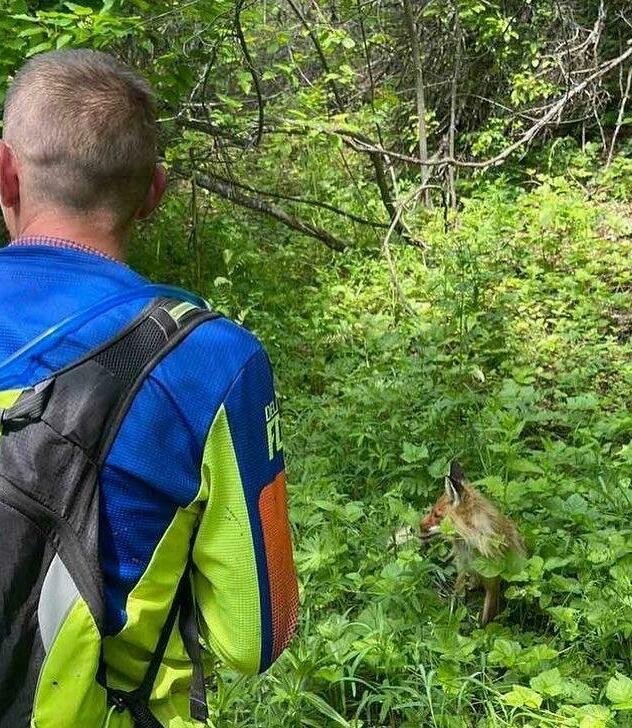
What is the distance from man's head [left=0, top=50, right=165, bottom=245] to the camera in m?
1.34

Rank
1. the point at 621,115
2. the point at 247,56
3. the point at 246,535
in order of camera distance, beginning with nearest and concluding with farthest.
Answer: the point at 246,535 → the point at 247,56 → the point at 621,115

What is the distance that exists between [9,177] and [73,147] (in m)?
0.13

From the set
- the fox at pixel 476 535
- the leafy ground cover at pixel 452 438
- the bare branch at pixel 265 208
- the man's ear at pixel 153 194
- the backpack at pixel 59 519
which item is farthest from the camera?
the bare branch at pixel 265 208

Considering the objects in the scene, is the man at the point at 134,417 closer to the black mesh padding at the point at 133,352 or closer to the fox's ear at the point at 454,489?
the black mesh padding at the point at 133,352

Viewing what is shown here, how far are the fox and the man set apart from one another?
184 cm

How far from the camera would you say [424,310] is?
6543 millimetres

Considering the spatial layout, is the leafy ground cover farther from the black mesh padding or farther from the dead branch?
the black mesh padding

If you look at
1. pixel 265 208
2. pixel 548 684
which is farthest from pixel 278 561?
pixel 265 208

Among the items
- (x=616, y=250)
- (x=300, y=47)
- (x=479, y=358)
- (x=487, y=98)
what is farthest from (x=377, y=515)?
(x=300, y=47)

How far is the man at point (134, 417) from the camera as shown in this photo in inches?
48.5

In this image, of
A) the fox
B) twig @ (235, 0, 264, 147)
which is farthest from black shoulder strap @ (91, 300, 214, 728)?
twig @ (235, 0, 264, 147)

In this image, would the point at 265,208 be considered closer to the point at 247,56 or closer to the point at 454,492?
the point at 247,56

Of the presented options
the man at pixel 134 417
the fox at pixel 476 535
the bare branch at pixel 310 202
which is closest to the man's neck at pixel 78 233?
the man at pixel 134 417

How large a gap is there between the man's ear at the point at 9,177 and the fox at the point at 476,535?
Result: 89.3 inches
